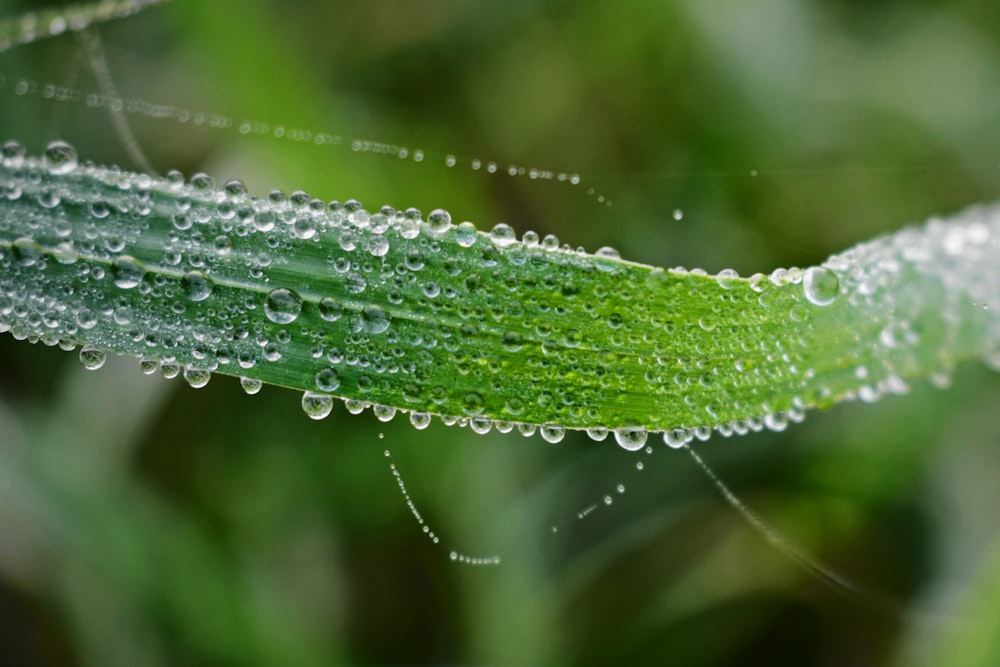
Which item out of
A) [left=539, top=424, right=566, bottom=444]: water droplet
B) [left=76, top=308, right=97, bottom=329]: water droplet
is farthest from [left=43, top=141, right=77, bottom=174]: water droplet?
[left=539, top=424, right=566, bottom=444]: water droplet

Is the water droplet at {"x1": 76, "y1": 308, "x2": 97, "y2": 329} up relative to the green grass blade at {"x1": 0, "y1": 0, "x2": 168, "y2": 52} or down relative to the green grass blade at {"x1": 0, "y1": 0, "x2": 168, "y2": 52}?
down

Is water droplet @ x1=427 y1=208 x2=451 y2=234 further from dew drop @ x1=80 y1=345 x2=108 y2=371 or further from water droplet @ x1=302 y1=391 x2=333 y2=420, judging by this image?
dew drop @ x1=80 y1=345 x2=108 y2=371

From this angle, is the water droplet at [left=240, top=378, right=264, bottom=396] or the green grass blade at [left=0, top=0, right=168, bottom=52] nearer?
the water droplet at [left=240, top=378, right=264, bottom=396]

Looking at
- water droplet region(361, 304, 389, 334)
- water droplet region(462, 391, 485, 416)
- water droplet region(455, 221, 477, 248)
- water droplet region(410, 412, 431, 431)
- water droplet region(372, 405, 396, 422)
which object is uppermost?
water droplet region(455, 221, 477, 248)

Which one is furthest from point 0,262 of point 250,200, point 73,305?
point 250,200

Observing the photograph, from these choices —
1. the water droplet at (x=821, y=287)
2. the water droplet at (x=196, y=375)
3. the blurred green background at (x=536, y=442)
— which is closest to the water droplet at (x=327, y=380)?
the water droplet at (x=196, y=375)

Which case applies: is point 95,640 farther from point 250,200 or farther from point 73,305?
point 250,200

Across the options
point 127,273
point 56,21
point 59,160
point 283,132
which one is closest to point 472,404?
point 127,273
